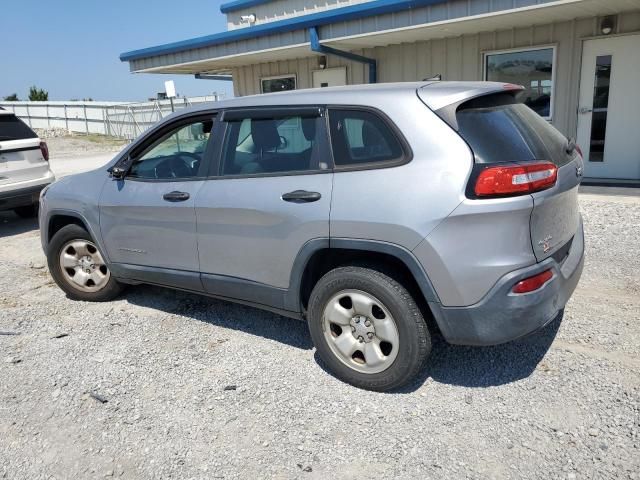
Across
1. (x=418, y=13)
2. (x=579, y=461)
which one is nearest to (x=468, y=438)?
A: (x=579, y=461)

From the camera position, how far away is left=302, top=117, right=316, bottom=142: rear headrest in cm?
327

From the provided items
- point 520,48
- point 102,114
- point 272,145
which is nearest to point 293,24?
→ point 520,48

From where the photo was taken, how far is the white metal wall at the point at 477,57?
327 inches

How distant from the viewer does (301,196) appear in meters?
3.18

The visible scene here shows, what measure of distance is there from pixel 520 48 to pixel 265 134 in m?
6.89

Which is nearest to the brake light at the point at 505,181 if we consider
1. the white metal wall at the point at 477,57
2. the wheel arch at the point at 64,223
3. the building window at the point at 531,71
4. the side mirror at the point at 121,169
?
the side mirror at the point at 121,169

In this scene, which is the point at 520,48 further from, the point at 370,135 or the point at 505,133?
the point at 370,135

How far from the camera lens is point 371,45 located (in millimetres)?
10188

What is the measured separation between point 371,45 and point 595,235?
607 cm

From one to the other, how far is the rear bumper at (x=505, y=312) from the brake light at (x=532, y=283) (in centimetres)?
2

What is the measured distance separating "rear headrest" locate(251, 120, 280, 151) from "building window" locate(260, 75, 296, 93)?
8917 mm

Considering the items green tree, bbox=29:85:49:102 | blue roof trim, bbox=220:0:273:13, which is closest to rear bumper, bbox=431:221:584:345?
blue roof trim, bbox=220:0:273:13

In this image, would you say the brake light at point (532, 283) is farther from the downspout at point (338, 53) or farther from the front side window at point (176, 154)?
the downspout at point (338, 53)

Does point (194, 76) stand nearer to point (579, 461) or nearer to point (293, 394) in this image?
point (293, 394)
